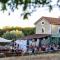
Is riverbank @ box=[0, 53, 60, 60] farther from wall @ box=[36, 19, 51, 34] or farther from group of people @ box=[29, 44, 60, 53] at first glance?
wall @ box=[36, 19, 51, 34]

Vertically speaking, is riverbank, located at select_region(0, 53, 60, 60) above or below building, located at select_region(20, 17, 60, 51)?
below

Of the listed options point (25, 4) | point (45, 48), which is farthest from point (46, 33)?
point (25, 4)

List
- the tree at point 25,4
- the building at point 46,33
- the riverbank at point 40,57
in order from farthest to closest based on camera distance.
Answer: the riverbank at point 40,57 < the building at point 46,33 < the tree at point 25,4

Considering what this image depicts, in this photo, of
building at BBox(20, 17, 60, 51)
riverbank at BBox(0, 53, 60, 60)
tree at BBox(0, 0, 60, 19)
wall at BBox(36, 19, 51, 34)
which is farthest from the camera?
riverbank at BBox(0, 53, 60, 60)

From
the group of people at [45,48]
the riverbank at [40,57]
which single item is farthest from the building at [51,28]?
the riverbank at [40,57]

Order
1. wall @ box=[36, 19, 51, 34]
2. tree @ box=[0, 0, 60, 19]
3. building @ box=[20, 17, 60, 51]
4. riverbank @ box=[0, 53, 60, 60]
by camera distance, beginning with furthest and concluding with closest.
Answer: riverbank @ box=[0, 53, 60, 60] → building @ box=[20, 17, 60, 51] → wall @ box=[36, 19, 51, 34] → tree @ box=[0, 0, 60, 19]

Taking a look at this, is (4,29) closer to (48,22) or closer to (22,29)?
(22,29)

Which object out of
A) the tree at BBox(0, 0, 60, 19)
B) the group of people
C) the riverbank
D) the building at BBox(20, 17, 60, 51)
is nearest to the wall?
the building at BBox(20, 17, 60, 51)

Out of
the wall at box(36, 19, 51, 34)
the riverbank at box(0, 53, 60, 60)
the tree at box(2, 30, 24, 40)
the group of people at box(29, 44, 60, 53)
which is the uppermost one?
the wall at box(36, 19, 51, 34)

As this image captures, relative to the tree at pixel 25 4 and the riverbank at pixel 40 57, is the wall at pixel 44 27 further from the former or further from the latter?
the tree at pixel 25 4

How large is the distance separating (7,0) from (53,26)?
3.10 meters

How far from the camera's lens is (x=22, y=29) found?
376 centimetres

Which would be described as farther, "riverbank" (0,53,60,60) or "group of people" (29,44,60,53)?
"riverbank" (0,53,60,60)

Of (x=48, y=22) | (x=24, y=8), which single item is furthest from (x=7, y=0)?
(x=48, y=22)
